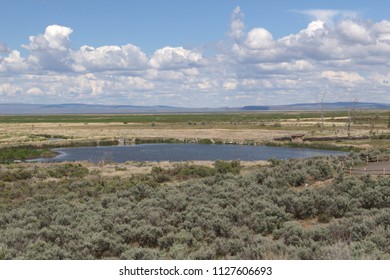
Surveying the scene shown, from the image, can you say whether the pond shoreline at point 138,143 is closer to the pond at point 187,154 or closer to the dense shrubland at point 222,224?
the pond at point 187,154

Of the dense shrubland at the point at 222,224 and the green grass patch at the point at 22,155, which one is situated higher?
the dense shrubland at the point at 222,224

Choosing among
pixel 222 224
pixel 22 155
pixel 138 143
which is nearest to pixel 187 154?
pixel 138 143

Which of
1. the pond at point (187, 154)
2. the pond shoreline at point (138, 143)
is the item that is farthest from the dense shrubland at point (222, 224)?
the pond shoreline at point (138, 143)

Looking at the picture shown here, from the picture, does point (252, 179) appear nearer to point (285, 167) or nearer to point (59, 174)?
point (285, 167)

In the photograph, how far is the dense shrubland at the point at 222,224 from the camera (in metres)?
12.0

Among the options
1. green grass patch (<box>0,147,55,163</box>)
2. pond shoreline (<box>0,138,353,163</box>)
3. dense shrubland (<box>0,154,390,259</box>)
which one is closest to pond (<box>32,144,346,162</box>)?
green grass patch (<box>0,147,55,163</box>)

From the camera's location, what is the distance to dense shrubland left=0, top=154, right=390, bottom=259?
1202cm

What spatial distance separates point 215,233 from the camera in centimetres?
1552

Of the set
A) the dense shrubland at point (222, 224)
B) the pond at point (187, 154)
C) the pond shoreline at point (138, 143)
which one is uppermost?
the dense shrubland at point (222, 224)

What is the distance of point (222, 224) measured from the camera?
15.7 metres

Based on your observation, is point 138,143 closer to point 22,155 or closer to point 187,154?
point 187,154

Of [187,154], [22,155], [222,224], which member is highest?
[222,224]
